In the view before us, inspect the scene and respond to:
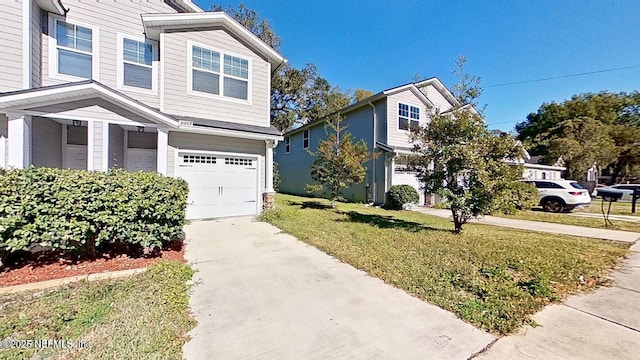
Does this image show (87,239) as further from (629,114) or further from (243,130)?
(629,114)

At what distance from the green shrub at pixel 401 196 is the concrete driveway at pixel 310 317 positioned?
29.2 ft

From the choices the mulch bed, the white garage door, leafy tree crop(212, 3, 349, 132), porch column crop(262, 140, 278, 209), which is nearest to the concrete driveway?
the mulch bed

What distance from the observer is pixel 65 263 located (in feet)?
14.5

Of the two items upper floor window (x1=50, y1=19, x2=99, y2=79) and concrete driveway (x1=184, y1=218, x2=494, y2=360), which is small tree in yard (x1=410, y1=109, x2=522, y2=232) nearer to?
concrete driveway (x1=184, y1=218, x2=494, y2=360)

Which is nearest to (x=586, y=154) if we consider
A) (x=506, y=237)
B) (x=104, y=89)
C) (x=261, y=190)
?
(x=506, y=237)

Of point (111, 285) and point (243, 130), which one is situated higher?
point (243, 130)

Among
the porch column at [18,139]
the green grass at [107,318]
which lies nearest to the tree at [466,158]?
the green grass at [107,318]

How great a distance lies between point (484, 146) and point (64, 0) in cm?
1267

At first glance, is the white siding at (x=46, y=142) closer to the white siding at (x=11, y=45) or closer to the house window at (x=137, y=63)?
the white siding at (x=11, y=45)

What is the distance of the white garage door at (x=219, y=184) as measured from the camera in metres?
8.59

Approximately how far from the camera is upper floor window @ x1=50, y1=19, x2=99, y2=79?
7414 mm

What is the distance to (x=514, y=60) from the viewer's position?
1431cm

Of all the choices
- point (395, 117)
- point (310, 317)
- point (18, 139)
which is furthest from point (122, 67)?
point (395, 117)

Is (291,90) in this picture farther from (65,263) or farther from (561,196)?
(65,263)
